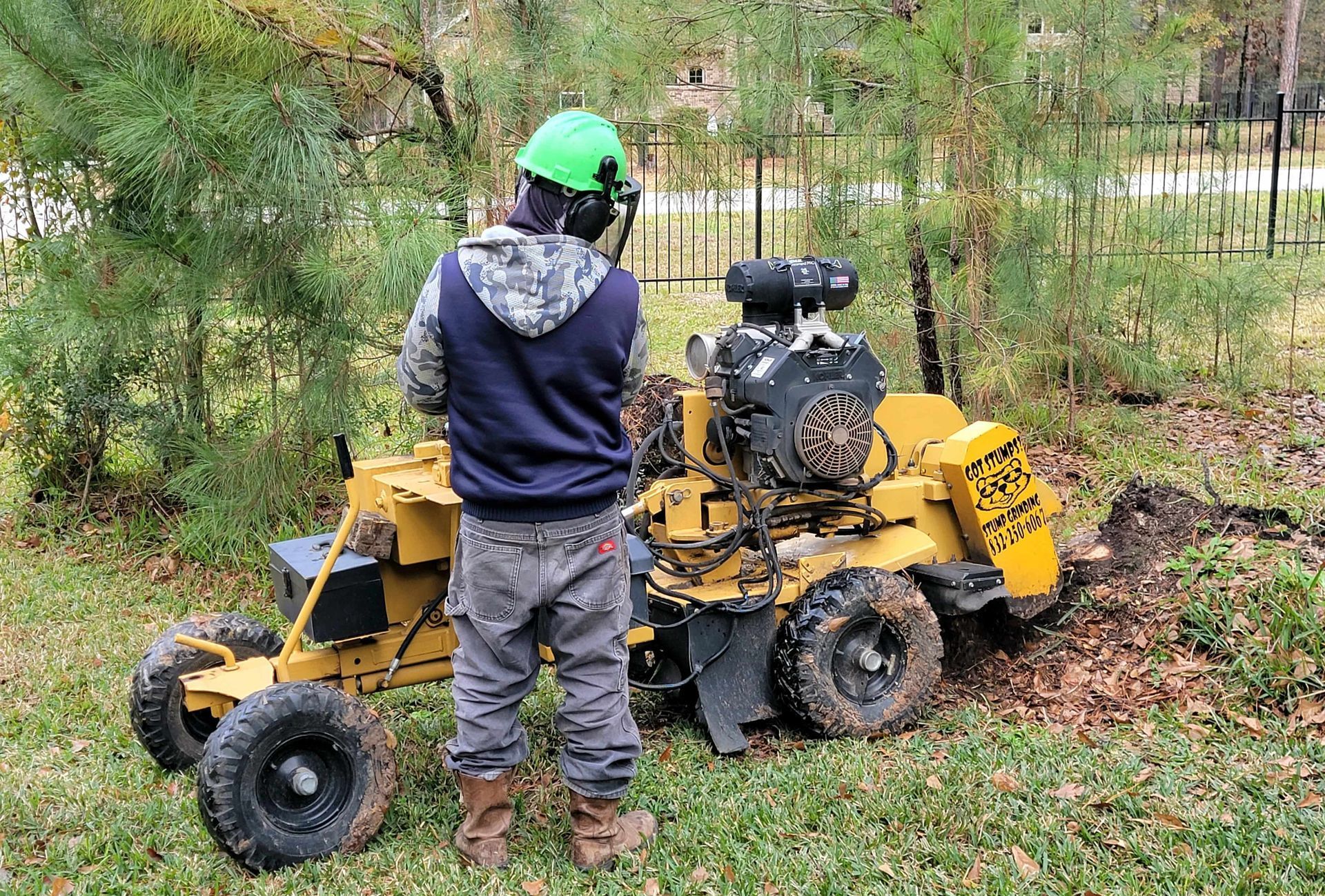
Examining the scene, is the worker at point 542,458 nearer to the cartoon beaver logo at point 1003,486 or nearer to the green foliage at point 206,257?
the cartoon beaver logo at point 1003,486

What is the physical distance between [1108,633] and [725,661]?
178 cm

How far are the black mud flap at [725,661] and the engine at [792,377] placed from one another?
585 mm

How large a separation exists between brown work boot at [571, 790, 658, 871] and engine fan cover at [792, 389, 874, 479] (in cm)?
157

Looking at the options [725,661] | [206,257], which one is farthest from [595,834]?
[206,257]

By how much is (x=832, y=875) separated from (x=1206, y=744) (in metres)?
1.62

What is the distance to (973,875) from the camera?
375 cm

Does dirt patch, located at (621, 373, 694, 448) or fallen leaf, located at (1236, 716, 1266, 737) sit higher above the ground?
dirt patch, located at (621, 373, 694, 448)

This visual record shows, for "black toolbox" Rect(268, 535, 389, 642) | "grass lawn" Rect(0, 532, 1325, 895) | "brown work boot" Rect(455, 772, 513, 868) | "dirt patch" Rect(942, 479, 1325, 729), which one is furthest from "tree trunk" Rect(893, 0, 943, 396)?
"brown work boot" Rect(455, 772, 513, 868)

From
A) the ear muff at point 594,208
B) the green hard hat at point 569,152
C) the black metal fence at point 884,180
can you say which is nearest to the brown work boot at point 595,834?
the ear muff at point 594,208

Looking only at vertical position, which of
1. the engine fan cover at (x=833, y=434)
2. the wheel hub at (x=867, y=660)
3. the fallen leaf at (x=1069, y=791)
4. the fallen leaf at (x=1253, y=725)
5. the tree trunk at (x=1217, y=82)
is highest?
the tree trunk at (x=1217, y=82)

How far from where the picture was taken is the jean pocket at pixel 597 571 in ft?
12.2

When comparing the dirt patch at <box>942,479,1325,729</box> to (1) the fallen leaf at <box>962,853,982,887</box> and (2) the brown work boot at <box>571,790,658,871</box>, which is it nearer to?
(1) the fallen leaf at <box>962,853,982,887</box>

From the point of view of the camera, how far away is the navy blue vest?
11.7 feet

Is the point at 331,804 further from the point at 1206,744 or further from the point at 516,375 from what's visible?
the point at 1206,744
